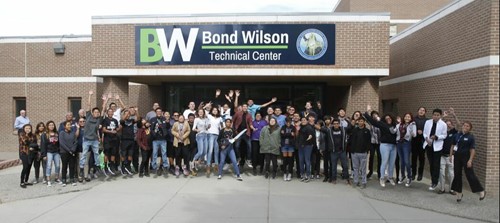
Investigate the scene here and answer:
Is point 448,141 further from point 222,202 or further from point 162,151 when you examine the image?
point 162,151

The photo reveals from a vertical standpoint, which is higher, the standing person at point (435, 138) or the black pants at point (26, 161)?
the standing person at point (435, 138)

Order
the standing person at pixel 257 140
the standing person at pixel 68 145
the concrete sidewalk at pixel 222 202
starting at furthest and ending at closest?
the standing person at pixel 257 140 < the standing person at pixel 68 145 < the concrete sidewalk at pixel 222 202

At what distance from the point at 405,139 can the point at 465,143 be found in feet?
5.03

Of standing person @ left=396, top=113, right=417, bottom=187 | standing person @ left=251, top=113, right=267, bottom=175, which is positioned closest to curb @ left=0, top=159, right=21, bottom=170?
standing person @ left=251, top=113, right=267, bottom=175

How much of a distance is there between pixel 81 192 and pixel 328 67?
23.4ft

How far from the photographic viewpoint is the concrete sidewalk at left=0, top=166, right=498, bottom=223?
22.3 ft

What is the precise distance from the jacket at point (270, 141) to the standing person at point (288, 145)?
0.11 m

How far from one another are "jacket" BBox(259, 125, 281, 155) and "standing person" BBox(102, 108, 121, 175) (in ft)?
11.2

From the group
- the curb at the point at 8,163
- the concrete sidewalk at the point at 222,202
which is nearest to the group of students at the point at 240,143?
the concrete sidewalk at the point at 222,202

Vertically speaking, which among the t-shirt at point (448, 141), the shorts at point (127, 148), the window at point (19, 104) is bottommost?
the shorts at point (127, 148)

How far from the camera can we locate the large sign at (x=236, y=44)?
11594mm

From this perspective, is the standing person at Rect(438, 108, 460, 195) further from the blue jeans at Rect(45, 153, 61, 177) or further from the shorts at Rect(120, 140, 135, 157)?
the blue jeans at Rect(45, 153, 61, 177)

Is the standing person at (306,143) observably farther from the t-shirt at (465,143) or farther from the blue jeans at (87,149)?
the blue jeans at (87,149)

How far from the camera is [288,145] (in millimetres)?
9828
